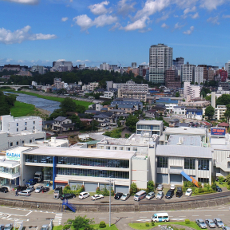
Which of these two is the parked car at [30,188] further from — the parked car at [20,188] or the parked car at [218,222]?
the parked car at [218,222]

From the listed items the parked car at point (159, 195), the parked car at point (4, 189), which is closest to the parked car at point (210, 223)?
the parked car at point (159, 195)

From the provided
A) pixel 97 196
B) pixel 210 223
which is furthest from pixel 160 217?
pixel 97 196

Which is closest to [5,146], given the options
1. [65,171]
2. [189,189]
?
[65,171]

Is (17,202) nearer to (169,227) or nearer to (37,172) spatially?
(37,172)

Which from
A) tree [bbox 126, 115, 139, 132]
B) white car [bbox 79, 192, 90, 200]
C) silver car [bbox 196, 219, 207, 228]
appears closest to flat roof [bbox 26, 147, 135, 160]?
white car [bbox 79, 192, 90, 200]

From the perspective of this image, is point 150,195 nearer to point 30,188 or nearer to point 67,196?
point 67,196

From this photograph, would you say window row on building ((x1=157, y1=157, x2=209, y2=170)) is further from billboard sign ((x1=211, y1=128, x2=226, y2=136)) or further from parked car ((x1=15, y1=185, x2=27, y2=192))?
parked car ((x1=15, y1=185, x2=27, y2=192))
